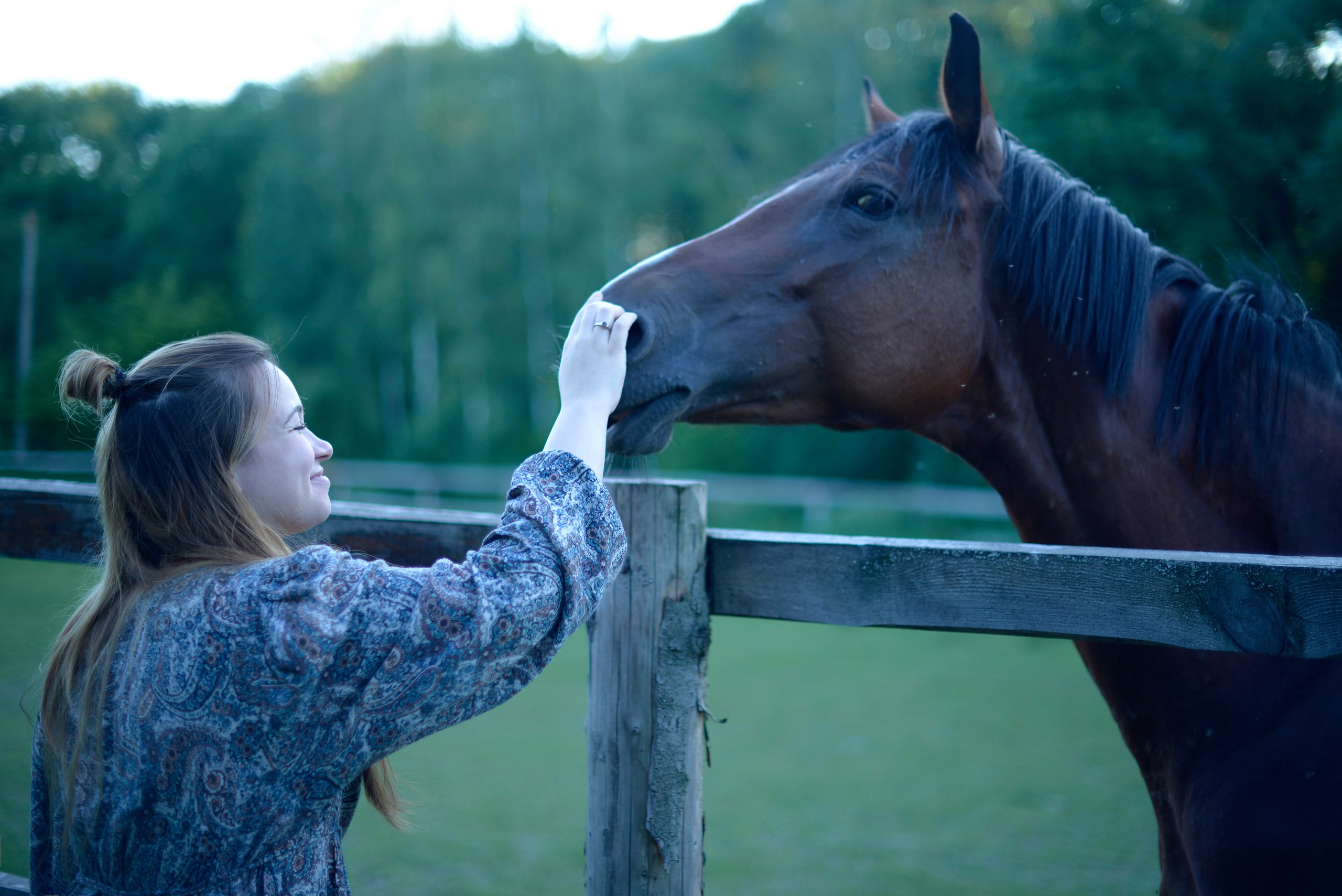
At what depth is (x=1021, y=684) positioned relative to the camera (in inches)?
258

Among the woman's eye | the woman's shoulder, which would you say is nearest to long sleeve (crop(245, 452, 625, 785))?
the woman's shoulder

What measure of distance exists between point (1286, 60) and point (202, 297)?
619 inches

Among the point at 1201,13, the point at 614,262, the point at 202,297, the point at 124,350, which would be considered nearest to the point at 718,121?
the point at 614,262

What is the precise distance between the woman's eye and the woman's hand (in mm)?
782

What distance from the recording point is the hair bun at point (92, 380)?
44.6 inches

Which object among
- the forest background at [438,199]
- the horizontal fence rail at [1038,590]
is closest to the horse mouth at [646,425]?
the horizontal fence rail at [1038,590]

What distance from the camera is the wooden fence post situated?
1.58m

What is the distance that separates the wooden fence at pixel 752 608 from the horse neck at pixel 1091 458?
1.20ft

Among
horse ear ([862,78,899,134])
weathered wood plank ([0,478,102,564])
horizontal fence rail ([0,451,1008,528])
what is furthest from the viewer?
horizontal fence rail ([0,451,1008,528])

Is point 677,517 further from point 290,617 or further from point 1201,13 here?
point 1201,13

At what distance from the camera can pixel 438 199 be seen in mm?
20031

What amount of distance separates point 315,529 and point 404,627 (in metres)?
1.21

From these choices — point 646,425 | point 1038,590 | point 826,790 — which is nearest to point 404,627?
point 646,425

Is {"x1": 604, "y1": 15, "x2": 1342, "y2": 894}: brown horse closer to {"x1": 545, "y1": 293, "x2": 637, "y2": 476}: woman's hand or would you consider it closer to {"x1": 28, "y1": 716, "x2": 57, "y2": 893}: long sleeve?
{"x1": 545, "y1": 293, "x2": 637, "y2": 476}: woman's hand
